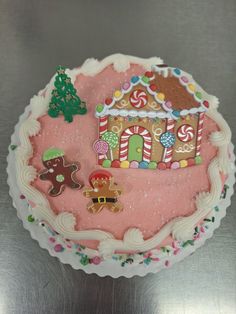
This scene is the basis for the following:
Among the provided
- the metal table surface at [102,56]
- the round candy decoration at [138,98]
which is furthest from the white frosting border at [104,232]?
the round candy decoration at [138,98]

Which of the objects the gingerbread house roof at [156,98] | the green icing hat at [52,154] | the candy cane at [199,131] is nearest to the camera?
the gingerbread house roof at [156,98]

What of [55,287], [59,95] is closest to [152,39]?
[59,95]

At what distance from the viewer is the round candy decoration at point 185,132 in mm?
2510

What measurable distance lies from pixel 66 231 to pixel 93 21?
7.09 ft

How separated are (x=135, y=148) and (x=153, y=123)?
0.21 m

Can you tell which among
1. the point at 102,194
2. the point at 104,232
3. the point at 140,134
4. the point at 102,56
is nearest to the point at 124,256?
the point at 104,232

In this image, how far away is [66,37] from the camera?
3.72 m

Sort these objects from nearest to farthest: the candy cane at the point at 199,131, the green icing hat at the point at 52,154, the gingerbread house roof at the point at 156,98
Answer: the gingerbread house roof at the point at 156,98 < the candy cane at the point at 199,131 < the green icing hat at the point at 52,154

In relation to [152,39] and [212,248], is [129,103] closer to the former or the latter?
[212,248]

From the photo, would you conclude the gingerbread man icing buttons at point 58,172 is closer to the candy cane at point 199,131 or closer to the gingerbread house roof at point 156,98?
the gingerbread house roof at point 156,98

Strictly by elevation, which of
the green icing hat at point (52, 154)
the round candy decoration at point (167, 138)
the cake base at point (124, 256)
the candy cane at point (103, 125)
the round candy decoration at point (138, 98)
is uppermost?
the round candy decoration at point (138, 98)

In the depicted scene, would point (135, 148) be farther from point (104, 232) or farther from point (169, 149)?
point (104, 232)

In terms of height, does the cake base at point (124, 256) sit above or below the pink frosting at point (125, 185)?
below

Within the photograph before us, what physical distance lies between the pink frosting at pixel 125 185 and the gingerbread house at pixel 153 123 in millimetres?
80
